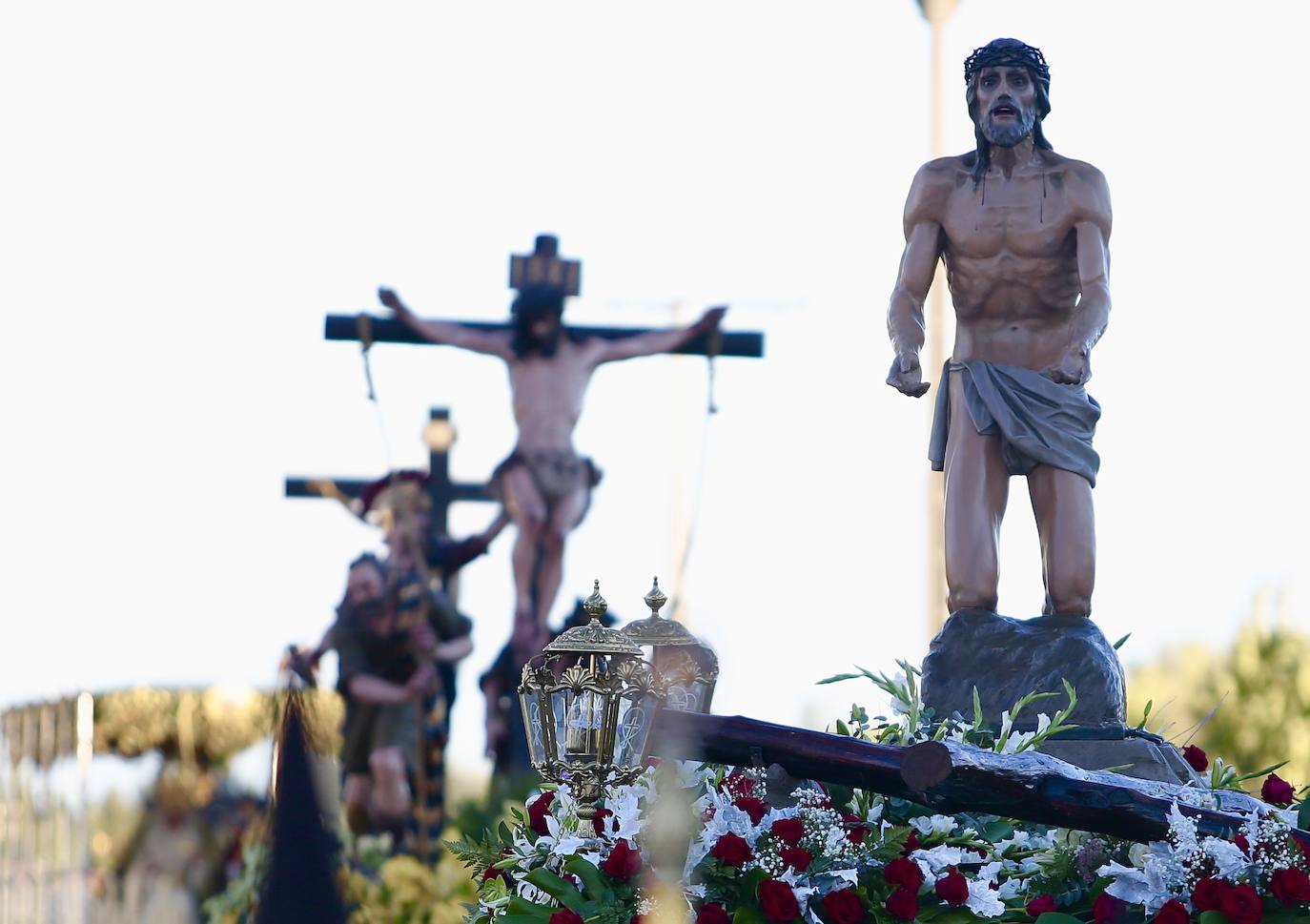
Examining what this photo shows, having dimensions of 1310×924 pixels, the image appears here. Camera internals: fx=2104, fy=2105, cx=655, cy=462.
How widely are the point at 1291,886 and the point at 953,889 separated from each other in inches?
36.4

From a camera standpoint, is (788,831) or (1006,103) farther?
(1006,103)

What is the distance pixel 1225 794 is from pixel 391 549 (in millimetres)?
8744

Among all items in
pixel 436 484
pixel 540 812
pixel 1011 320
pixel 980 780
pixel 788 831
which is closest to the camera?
pixel 788 831

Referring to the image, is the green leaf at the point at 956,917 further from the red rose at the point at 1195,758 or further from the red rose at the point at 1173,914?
the red rose at the point at 1195,758

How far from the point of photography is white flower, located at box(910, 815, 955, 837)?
6.40 m

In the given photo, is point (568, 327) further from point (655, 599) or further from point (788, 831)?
point (788, 831)

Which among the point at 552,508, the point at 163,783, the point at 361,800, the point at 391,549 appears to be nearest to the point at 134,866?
the point at 163,783

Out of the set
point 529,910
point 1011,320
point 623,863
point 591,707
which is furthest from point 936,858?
point 1011,320

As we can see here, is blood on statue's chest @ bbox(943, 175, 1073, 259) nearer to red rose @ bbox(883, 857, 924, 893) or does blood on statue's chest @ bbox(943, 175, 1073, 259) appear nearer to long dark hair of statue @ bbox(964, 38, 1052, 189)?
long dark hair of statue @ bbox(964, 38, 1052, 189)

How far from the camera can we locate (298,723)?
468cm

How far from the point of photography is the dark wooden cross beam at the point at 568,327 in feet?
47.7

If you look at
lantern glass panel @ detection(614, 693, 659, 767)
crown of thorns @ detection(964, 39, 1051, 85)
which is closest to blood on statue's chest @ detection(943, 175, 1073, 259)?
crown of thorns @ detection(964, 39, 1051, 85)

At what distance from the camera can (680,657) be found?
7.69m

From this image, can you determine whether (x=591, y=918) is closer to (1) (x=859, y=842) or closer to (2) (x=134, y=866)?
(1) (x=859, y=842)
